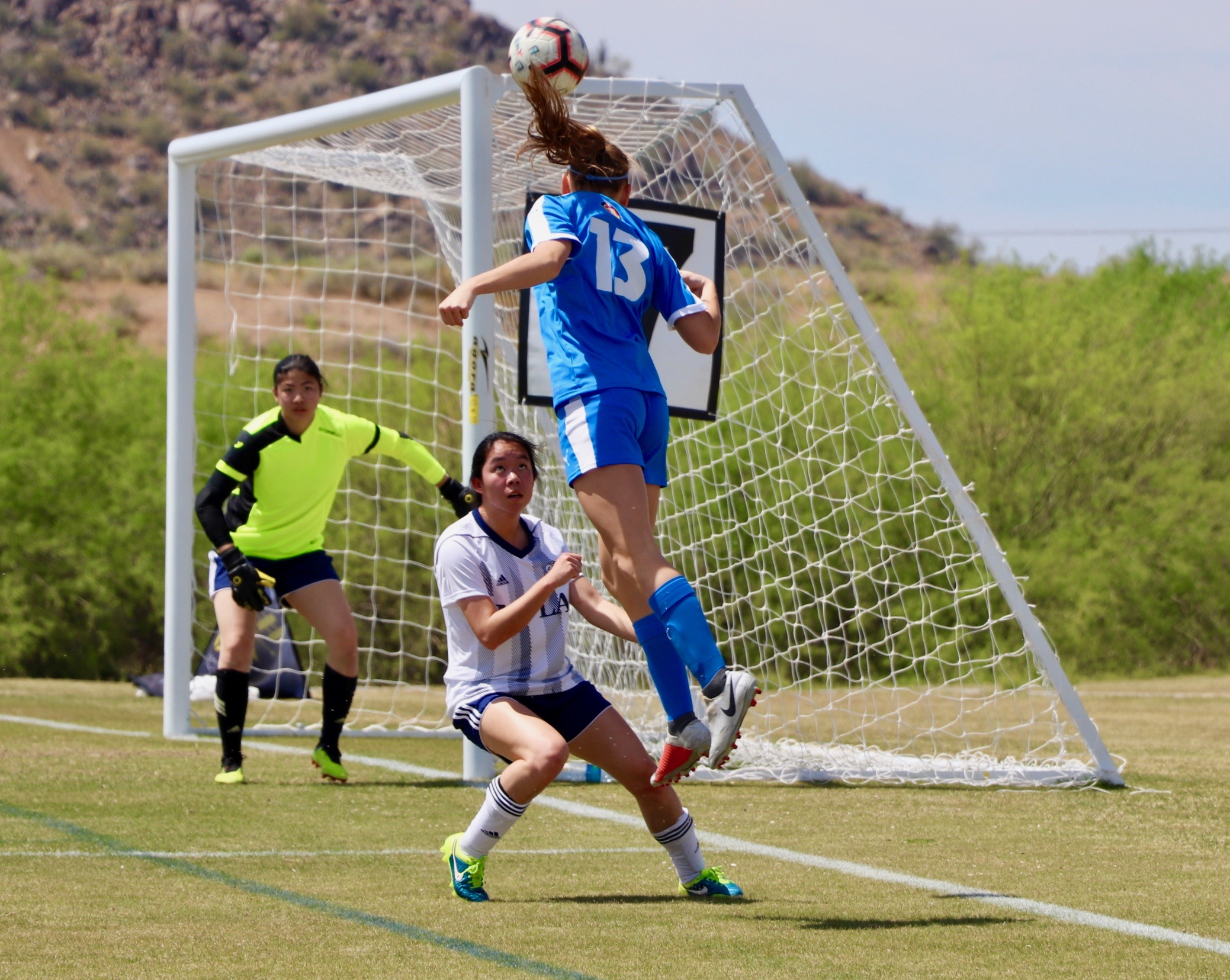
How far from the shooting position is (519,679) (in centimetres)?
450

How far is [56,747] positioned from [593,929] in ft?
17.6

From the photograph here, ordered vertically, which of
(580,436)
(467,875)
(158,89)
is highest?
(158,89)

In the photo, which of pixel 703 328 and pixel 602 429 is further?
pixel 703 328

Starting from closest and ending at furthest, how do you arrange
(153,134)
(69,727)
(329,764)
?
1. (329,764)
2. (69,727)
3. (153,134)

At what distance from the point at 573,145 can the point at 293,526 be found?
3.27m

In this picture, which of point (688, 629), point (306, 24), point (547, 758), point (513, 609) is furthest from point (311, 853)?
point (306, 24)

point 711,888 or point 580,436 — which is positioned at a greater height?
point 580,436

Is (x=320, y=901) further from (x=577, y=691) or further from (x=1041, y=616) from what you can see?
(x=1041, y=616)

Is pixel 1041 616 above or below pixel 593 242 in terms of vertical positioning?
below

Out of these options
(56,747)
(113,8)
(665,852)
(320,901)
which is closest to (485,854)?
(320,901)

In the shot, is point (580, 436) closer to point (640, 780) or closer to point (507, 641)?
point (507, 641)

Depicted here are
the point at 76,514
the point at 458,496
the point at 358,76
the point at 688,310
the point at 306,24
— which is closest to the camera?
the point at 688,310

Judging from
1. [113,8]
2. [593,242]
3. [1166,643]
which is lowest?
[1166,643]

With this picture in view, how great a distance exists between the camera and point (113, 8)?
265 ft
